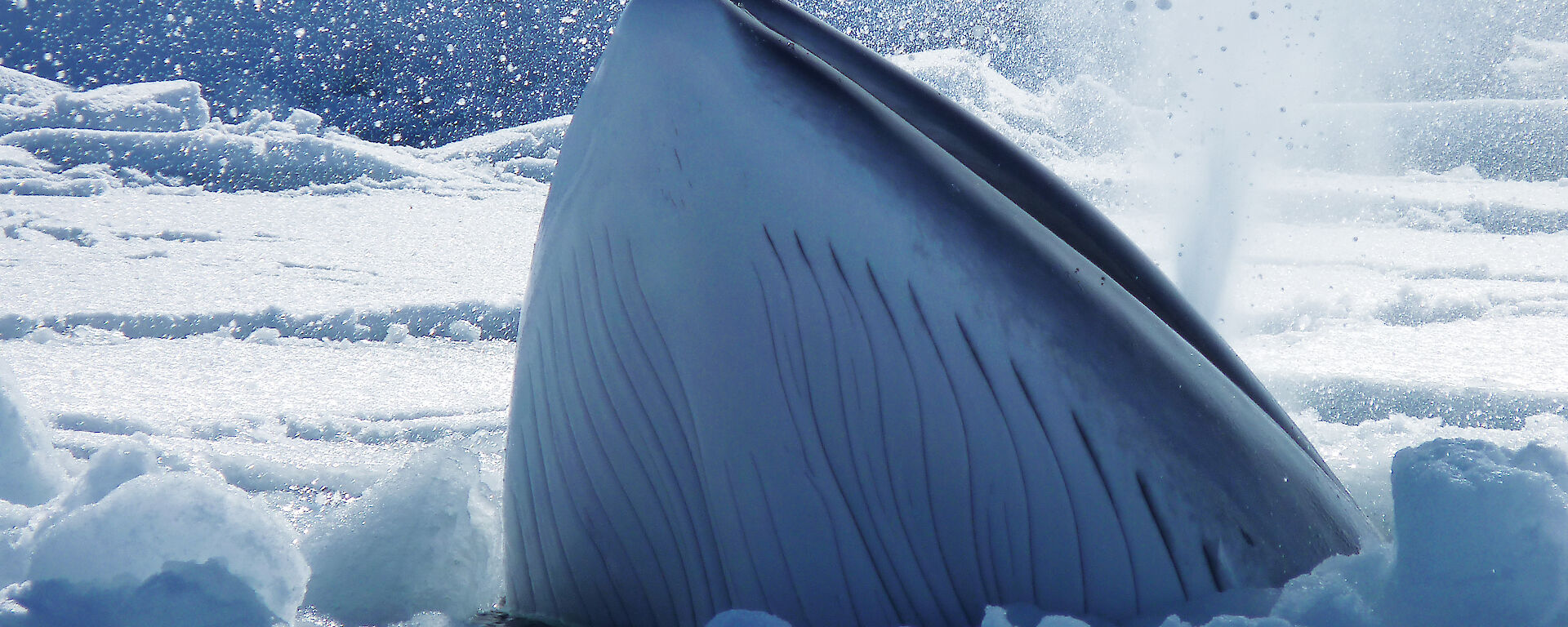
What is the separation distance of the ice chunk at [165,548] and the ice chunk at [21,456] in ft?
2.72

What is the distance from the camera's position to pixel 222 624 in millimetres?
1495

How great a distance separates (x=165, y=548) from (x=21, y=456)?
101cm

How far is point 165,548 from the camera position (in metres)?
1.49

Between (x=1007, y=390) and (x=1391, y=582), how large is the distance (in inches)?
24.6

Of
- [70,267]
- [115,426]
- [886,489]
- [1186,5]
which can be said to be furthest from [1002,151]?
[1186,5]

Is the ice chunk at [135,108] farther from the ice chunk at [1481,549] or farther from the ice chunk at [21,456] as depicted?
the ice chunk at [1481,549]

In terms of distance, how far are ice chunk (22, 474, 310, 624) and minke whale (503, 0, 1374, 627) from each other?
458 millimetres

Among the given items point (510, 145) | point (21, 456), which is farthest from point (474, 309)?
point (510, 145)

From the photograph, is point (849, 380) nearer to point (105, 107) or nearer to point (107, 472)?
point (107, 472)

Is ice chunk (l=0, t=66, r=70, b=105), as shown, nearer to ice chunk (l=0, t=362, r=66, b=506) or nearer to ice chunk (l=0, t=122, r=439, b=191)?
ice chunk (l=0, t=122, r=439, b=191)

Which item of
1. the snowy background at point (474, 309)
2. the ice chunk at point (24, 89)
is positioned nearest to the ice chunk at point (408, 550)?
the snowy background at point (474, 309)

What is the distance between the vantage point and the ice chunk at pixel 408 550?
197cm

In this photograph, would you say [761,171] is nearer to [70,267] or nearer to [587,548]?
[587,548]

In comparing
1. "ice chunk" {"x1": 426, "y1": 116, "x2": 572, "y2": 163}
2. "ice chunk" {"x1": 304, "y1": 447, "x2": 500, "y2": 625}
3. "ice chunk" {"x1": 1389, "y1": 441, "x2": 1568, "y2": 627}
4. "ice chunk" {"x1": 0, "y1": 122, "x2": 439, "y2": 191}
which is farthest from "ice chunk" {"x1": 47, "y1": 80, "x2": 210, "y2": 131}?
"ice chunk" {"x1": 1389, "y1": 441, "x2": 1568, "y2": 627}
